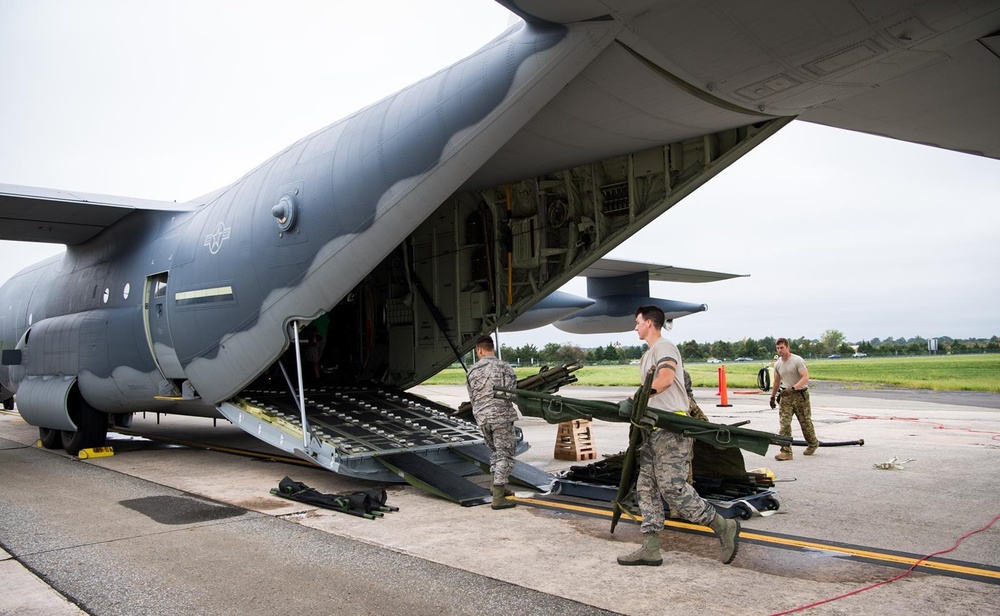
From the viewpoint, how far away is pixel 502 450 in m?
7.02

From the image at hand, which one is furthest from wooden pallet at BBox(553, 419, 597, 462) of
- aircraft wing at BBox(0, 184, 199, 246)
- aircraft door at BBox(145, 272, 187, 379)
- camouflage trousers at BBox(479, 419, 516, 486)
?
aircraft wing at BBox(0, 184, 199, 246)

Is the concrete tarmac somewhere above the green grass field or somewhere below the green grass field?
above

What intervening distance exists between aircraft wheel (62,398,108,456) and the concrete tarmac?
1.92 meters

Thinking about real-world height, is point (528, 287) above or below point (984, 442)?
above

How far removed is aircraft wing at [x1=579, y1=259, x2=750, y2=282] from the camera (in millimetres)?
18609

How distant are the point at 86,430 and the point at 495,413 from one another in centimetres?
814

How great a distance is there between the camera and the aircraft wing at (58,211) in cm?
994

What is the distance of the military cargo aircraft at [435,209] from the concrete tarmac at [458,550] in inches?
51.9

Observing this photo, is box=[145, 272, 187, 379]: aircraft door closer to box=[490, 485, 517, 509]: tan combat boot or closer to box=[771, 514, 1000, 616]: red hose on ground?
box=[490, 485, 517, 509]: tan combat boot

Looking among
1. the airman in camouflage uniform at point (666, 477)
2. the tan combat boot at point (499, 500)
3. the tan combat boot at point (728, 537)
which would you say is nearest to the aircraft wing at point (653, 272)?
the tan combat boot at point (499, 500)

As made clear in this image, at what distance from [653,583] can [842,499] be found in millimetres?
3463

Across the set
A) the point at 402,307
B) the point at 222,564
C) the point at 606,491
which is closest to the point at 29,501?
the point at 222,564

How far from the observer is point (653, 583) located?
450 centimetres

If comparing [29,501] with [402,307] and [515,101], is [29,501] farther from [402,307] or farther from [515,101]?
[515,101]
